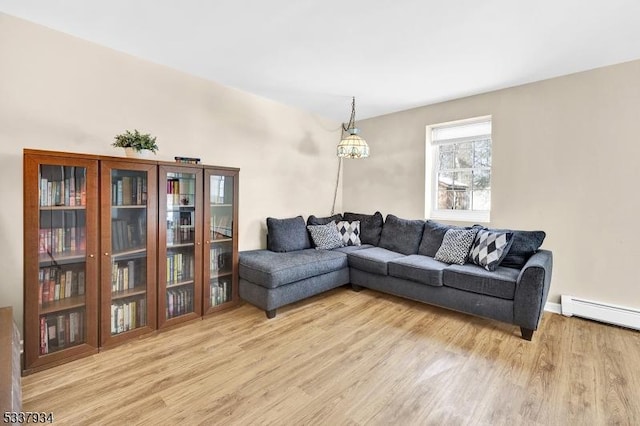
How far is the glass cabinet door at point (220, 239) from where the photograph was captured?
2.91m

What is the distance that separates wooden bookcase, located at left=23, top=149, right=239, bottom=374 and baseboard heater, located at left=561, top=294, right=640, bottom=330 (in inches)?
140

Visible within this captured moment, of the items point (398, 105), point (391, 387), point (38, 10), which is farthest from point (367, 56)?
point (391, 387)

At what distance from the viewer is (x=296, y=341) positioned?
245cm

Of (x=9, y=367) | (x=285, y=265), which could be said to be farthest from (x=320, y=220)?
(x=9, y=367)

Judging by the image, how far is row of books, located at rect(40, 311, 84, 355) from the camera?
205 cm

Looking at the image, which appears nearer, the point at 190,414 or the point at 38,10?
the point at 190,414

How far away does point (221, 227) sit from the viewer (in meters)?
3.06

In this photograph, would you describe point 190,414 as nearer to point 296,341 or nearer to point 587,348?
point 296,341

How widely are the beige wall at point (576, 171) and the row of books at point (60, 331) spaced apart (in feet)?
13.8

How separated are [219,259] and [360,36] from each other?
247 centimetres

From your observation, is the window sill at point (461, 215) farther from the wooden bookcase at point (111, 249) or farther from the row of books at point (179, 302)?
the row of books at point (179, 302)

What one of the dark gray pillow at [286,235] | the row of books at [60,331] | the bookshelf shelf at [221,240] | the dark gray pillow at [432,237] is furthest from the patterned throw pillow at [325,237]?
the row of books at [60,331]

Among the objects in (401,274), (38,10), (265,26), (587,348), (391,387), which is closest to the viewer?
(391,387)

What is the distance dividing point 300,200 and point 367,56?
224 centimetres
